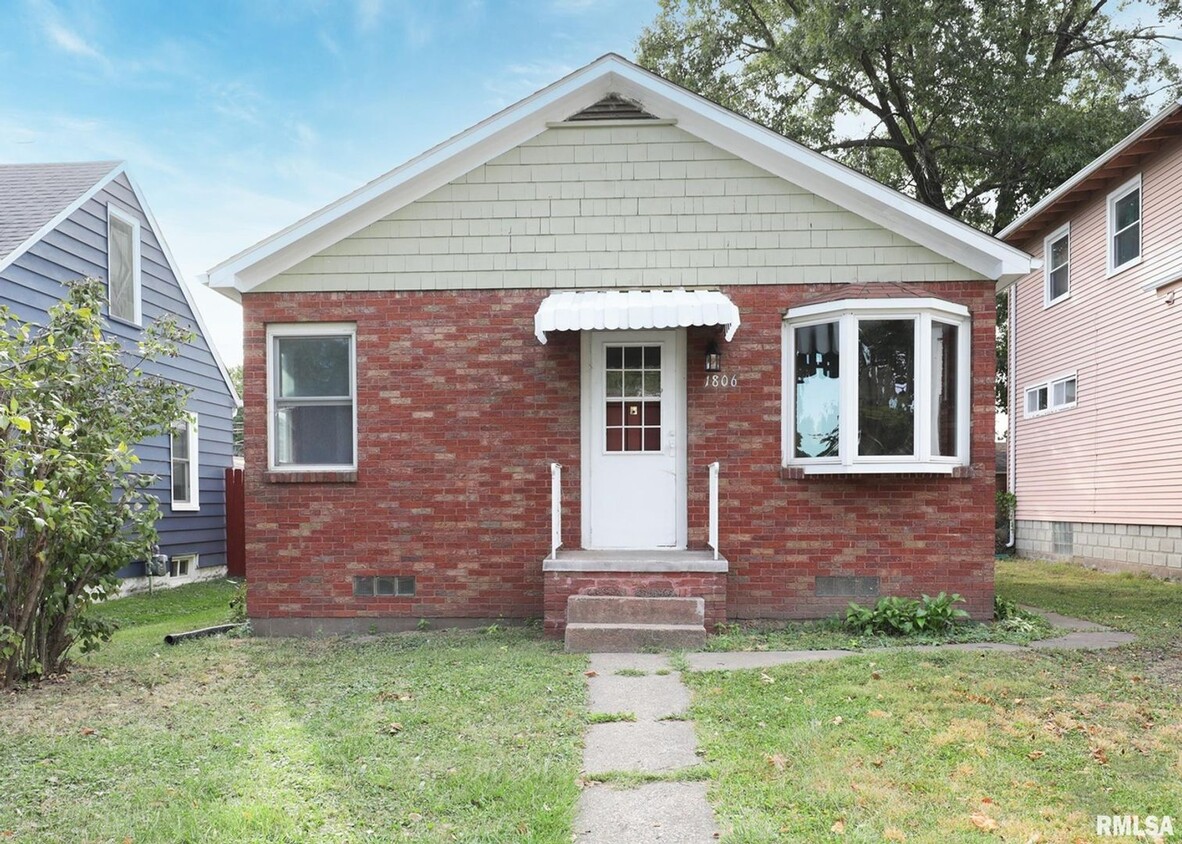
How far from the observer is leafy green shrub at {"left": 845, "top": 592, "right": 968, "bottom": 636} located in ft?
23.9

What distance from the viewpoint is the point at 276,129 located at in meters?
18.6

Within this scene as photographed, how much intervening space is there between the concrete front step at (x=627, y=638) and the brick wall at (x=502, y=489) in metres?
1.05

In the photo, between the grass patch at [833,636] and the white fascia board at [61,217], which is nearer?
the grass patch at [833,636]

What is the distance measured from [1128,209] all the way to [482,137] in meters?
10.4

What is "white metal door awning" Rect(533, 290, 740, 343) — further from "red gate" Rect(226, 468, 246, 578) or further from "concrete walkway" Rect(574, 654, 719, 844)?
"red gate" Rect(226, 468, 246, 578)

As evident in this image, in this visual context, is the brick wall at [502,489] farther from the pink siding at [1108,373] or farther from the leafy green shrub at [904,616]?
the pink siding at [1108,373]

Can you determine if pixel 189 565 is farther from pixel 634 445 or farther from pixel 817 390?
pixel 817 390

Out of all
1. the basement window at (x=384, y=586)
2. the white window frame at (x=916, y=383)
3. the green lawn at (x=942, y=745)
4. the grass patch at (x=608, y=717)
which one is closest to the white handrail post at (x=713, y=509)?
the white window frame at (x=916, y=383)

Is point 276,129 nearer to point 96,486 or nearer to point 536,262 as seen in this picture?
point 536,262

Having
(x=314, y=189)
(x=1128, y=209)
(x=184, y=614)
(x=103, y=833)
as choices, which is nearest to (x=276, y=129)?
(x=314, y=189)

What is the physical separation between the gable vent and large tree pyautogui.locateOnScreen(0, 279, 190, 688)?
437cm

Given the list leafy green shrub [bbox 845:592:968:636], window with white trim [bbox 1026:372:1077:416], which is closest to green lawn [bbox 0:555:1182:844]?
leafy green shrub [bbox 845:592:968:636]

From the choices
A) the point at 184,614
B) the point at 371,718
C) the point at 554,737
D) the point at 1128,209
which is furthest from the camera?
the point at 1128,209

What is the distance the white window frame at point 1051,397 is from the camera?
569 inches
